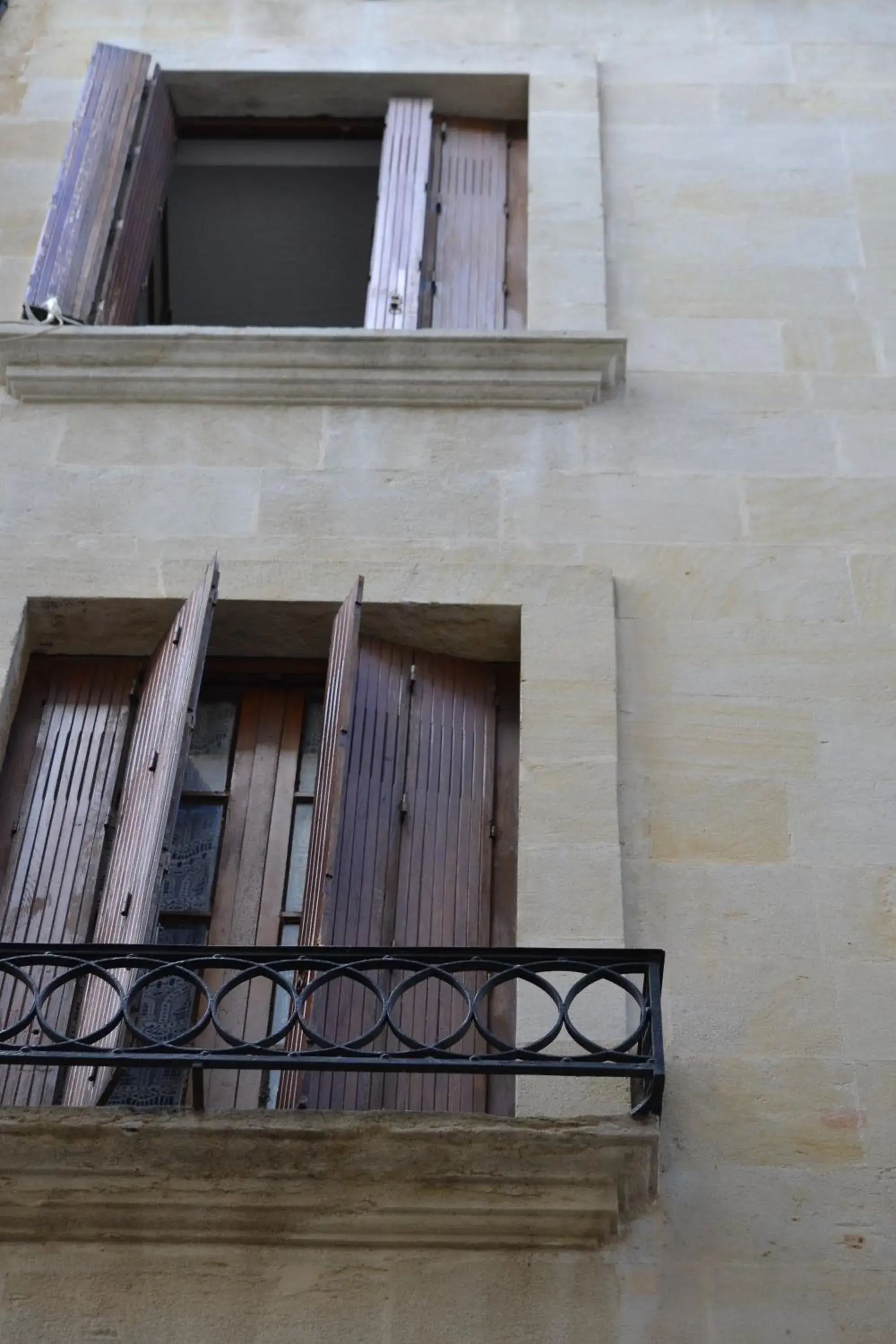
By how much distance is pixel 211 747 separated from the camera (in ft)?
23.3

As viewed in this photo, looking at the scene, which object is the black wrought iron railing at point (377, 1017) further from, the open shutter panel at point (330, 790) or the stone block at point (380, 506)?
the stone block at point (380, 506)

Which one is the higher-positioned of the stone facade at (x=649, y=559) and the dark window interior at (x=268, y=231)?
the dark window interior at (x=268, y=231)

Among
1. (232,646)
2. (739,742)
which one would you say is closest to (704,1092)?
(739,742)

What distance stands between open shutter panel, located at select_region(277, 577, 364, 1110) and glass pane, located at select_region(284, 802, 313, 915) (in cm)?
17

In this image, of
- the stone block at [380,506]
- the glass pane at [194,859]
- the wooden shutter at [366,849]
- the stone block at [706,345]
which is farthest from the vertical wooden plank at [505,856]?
the stone block at [706,345]

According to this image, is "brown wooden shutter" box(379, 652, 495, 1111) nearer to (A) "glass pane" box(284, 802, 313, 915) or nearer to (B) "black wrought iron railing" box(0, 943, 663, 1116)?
(B) "black wrought iron railing" box(0, 943, 663, 1116)

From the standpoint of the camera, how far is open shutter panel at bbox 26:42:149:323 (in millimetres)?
8312

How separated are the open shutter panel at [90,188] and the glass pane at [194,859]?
2.44m

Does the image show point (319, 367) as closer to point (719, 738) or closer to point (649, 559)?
point (649, 559)

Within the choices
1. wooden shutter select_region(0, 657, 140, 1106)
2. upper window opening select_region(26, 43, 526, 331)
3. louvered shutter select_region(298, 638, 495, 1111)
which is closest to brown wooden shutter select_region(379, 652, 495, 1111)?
louvered shutter select_region(298, 638, 495, 1111)

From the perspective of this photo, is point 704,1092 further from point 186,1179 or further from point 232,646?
point 232,646

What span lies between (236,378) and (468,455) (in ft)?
3.27

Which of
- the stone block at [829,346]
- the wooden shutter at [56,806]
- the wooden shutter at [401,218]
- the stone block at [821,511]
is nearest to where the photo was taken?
the wooden shutter at [56,806]

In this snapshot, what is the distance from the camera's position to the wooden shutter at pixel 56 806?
6.41m
